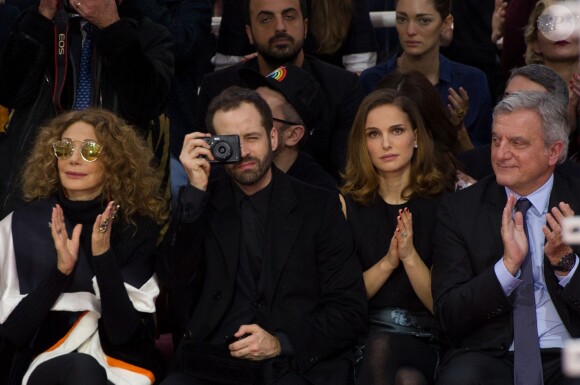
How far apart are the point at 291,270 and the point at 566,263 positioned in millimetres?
1125

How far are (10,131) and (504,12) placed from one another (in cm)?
300

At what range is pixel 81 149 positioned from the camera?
526 centimetres

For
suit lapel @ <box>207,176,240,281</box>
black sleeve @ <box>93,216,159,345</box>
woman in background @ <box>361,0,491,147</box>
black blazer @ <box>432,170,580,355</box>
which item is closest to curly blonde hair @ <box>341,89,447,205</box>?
black blazer @ <box>432,170,580,355</box>

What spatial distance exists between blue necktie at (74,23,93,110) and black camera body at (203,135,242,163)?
94 cm

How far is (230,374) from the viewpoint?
4.91 meters

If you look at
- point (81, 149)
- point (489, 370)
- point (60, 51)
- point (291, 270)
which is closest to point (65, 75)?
point (60, 51)

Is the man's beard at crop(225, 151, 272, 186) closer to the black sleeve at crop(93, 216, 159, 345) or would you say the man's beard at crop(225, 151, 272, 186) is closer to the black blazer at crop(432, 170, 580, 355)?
the black sleeve at crop(93, 216, 159, 345)

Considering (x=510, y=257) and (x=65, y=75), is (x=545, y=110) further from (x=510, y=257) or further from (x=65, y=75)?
(x=65, y=75)

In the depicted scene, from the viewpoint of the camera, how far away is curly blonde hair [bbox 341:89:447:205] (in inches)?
212

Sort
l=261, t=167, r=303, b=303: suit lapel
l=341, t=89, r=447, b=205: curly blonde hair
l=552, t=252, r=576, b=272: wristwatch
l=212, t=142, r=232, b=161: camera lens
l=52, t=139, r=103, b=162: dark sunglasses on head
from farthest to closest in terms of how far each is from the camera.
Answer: l=341, t=89, r=447, b=205: curly blonde hair, l=52, t=139, r=103, b=162: dark sunglasses on head, l=261, t=167, r=303, b=303: suit lapel, l=212, t=142, r=232, b=161: camera lens, l=552, t=252, r=576, b=272: wristwatch

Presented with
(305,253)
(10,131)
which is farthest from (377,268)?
(10,131)

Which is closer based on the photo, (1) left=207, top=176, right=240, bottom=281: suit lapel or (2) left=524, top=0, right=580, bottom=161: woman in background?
(1) left=207, top=176, right=240, bottom=281: suit lapel

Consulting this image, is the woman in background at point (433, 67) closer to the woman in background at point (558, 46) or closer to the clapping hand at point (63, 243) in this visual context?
the woman in background at point (558, 46)

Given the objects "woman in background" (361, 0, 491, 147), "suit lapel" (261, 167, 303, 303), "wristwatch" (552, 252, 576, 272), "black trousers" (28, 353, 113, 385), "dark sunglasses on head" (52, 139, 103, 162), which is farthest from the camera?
"woman in background" (361, 0, 491, 147)
